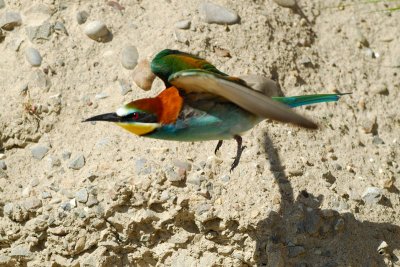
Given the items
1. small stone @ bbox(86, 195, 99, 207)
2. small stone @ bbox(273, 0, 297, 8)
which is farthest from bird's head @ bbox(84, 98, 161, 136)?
small stone @ bbox(273, 0, 297, 8)

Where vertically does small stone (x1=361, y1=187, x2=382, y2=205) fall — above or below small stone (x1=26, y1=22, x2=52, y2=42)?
below

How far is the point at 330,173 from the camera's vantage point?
4.06 metres

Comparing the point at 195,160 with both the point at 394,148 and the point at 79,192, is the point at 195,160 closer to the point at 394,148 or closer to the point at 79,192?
the point at 79,192

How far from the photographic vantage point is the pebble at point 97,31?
14.4ft

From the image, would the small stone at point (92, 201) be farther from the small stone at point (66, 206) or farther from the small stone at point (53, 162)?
the small stone at point (53, 162)

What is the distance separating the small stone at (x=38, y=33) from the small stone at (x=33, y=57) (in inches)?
2.7

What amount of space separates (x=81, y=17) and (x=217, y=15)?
2.38 ft

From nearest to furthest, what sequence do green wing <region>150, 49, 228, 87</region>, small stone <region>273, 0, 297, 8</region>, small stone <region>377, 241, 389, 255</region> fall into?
green wing <region>150, 49, 228, 87</region> < small stone <region>377, 241, 389, 255</region> < small stone <region>273, 0, 297, 8</region>

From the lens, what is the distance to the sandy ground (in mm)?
3914

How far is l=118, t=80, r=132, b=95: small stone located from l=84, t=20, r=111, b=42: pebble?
306 millimetres

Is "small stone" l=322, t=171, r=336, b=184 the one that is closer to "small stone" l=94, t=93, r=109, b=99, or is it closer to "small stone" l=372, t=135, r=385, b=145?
"small stone" l=372, t=135, r=385, b=145

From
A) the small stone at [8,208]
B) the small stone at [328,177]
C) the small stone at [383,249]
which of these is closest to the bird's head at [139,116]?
the small stone at [8,208]

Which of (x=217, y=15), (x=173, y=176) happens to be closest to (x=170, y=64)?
(x=173, y=176)

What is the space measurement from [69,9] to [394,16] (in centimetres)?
187
